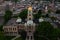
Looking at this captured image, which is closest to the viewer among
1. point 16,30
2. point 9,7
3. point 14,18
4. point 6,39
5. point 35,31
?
point 6,39

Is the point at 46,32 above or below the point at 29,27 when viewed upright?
below

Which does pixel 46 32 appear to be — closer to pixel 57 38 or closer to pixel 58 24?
pixel 57 38

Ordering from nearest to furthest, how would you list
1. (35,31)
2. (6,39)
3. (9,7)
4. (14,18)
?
(6,39) < (35,31) < (14,18) < (9,7)

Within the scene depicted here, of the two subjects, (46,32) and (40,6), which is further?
(40,6)

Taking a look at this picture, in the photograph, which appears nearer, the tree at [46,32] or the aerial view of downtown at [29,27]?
the tree at [46,32]

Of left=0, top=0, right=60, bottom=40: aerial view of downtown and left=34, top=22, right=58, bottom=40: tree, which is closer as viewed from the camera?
left=34, top=22, right=58, bottom=40: tree

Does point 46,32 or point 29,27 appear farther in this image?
point 29,27

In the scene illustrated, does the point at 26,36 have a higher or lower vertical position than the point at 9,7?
lower

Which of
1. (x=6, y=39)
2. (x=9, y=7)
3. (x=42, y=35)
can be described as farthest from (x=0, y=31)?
(x=9, y=7)

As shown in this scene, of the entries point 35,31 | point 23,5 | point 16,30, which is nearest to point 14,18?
point 16,30

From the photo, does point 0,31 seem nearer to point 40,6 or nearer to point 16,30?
point 16,30
